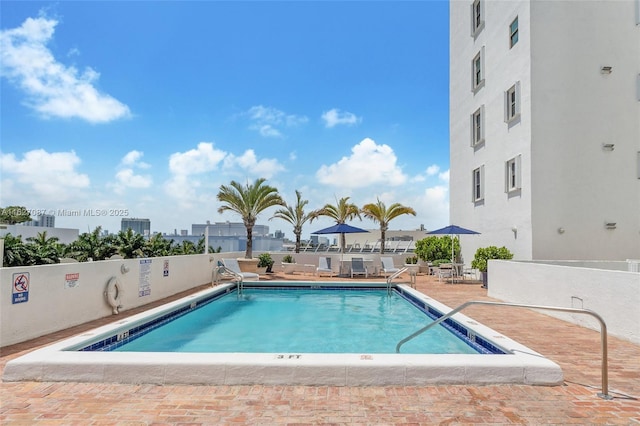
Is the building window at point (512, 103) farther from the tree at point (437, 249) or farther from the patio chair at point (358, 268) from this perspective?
the patio chair at point (358, 268)

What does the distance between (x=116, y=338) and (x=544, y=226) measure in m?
11.6

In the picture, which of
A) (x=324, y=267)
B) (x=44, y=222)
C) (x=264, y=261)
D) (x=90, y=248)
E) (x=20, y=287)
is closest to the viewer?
(x=20, y=287)

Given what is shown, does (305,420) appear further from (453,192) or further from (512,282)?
(453,192)

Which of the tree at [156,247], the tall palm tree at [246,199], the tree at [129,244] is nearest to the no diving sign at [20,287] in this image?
the tree at [129,244]

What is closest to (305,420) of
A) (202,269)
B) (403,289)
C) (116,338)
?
(116,338)

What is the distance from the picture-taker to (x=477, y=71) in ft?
Answer: 53.8

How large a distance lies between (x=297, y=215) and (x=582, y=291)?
1737cm

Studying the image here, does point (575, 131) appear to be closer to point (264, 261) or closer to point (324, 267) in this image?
point (324, 267)

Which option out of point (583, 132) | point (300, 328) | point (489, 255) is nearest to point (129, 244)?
point (300, 328)

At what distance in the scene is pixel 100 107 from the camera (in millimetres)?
13711

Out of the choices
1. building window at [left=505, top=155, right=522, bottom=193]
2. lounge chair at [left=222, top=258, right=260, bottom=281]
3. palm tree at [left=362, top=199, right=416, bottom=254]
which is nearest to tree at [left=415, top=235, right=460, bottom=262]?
building window at [left=505, top=155, right=522, bottom=193]

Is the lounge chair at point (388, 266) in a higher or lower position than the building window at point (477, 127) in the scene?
lower

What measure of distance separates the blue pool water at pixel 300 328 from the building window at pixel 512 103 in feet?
24.1

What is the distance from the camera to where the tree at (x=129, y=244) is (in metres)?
13.9
